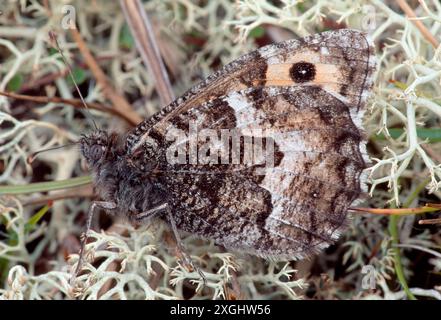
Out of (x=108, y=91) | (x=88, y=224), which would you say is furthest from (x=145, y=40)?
(x=88, y=224)

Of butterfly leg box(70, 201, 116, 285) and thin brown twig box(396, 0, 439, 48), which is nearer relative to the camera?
butterfly leg box(70, 201, 116, 285)

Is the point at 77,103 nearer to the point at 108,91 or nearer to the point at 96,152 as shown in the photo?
the point at 108,91

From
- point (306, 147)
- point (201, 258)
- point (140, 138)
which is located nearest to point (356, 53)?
point (306, 147)

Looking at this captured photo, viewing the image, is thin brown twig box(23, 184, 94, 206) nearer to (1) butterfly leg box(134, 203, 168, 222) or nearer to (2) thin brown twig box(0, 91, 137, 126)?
(2) thin brown twig box(0, 91, 137, 126)

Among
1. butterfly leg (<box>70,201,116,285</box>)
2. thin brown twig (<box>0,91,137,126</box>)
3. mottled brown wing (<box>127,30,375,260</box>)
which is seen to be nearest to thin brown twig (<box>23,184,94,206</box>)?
thin brown twig (<box>0,91,137,126</box>)

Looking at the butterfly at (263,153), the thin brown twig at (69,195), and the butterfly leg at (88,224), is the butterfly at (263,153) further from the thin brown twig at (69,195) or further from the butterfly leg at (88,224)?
the thin brown twig at (69,195)
